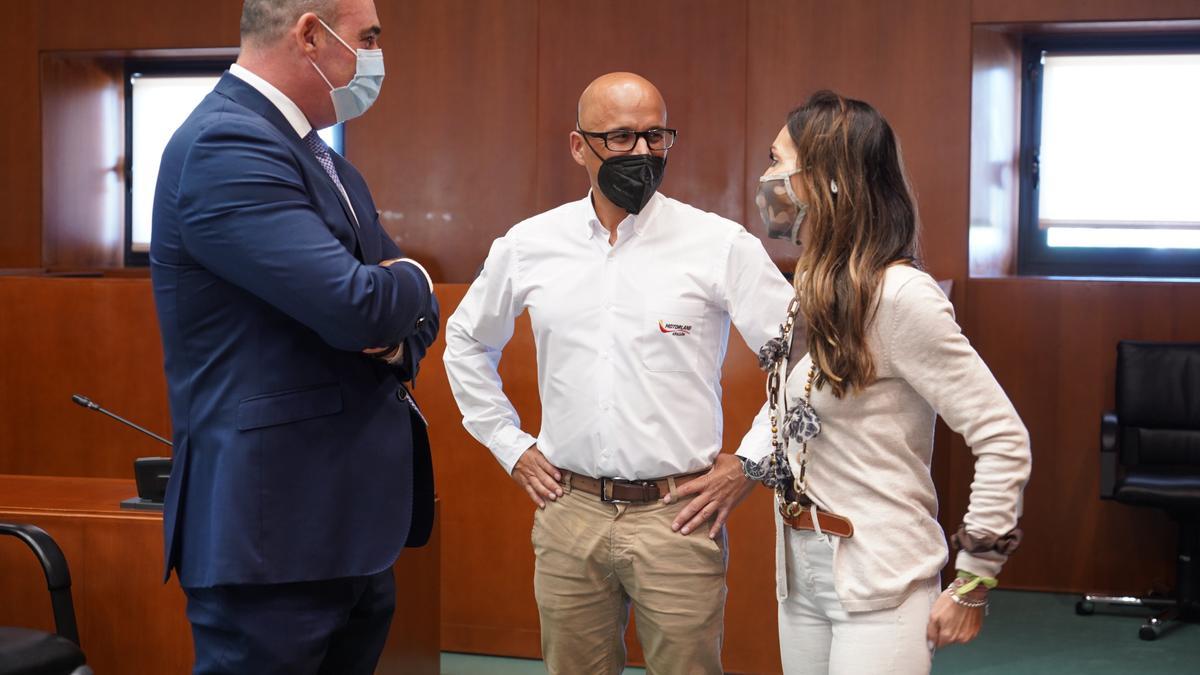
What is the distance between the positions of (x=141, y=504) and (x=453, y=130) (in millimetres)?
2922

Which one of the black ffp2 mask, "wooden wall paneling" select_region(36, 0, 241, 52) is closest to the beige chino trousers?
the black ffp2 mask

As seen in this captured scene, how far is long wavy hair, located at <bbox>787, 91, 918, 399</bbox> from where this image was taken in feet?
5.83

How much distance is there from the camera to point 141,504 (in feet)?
9.49

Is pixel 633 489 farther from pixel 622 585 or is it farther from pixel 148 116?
pixel 148 116

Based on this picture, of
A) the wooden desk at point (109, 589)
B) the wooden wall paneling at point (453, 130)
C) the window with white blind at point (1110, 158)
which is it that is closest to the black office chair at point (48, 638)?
the wooden desk at point (109, 589)

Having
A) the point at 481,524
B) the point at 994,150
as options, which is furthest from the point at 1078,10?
the point at 481,524

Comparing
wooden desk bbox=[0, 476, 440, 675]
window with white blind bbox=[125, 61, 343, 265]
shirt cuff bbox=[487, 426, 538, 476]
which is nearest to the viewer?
shirt cuff bbox=[487, 426, 538, 476]

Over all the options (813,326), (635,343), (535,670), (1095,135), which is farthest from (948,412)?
(1095,135)

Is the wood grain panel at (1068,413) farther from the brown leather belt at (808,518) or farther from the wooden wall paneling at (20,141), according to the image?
the wooden wall paneling at (20,141)

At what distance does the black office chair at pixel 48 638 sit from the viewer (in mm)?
2365

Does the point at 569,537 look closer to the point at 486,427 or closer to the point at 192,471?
the point at 486,427

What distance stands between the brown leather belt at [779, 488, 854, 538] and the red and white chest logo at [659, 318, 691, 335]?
0.60 meters

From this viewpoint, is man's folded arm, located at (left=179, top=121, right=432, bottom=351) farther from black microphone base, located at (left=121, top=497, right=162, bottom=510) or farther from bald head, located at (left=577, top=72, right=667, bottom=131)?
Answer: black microphone base, located at (left=121, top=497, right=162, bottom=510)

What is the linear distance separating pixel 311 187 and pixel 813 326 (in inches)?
30.3
